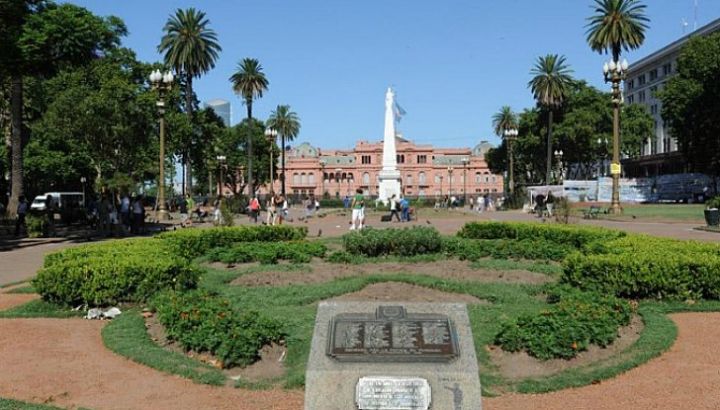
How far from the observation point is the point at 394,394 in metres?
4.53

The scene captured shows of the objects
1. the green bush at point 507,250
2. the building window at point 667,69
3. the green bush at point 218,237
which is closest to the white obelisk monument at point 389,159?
the green bush at point 218,237

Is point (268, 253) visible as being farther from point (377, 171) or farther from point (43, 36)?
point (377, 171)

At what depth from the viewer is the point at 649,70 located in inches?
3772

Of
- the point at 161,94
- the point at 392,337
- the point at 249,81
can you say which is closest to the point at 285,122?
the point at 249,81

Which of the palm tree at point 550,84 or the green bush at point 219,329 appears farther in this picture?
the palm tree at point 550,84

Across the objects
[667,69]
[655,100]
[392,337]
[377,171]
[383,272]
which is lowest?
[383,272]

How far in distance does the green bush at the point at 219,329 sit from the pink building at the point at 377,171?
11037cm

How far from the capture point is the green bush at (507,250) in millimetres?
15344

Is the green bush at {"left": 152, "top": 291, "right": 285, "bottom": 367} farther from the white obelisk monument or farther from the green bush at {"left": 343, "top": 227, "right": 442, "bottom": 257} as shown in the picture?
the white obelisk monument

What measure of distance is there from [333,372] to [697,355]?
191 inches

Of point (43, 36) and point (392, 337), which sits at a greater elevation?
point (43, 36)

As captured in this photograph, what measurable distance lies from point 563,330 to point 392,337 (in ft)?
9.89

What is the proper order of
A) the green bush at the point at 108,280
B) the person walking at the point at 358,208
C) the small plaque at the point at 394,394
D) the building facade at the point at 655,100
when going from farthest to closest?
the building facade at the point at 655,100 < the person walking at the point at 358,208 < the green bush at the point at 108,280 < the small plaque at the point at 394,394

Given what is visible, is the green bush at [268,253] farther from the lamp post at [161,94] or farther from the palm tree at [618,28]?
the palm tree at [618,28]
